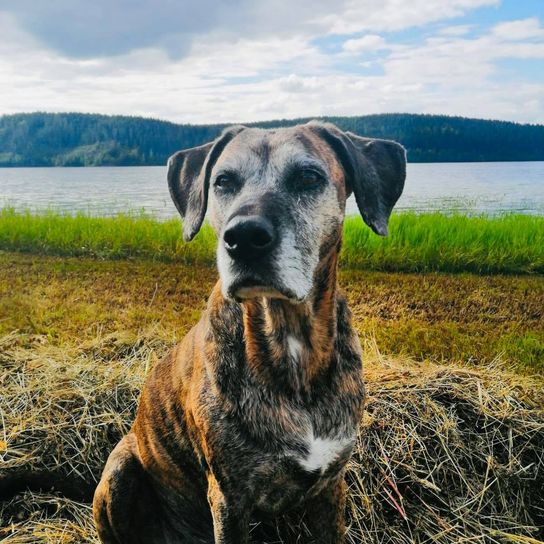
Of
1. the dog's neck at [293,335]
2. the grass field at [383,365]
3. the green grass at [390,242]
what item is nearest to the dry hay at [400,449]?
the grass field at [383,365]

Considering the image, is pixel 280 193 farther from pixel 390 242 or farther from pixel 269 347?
pixel 390 242

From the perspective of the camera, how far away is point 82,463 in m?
3.33

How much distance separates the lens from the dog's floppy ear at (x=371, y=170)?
2.26m

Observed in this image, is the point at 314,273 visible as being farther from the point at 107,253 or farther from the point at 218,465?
the point at 107,253

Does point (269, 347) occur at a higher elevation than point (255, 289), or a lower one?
lower

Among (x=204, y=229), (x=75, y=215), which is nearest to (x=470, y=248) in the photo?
(x=204, y=229)

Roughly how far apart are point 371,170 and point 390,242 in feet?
13.7

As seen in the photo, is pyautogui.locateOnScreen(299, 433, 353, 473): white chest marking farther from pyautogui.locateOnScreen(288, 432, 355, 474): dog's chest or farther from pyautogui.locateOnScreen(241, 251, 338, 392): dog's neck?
pyautogui.locateOnScreen(241, 251, 338, 392): dog's neck

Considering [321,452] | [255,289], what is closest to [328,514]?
[321,452]

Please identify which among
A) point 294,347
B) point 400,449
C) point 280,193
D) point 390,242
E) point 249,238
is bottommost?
point 400,449

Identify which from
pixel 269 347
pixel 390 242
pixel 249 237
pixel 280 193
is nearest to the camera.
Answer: pixel 249 237

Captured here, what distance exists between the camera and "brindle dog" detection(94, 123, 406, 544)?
6.31 feet

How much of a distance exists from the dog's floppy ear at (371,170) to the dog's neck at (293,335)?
26cm

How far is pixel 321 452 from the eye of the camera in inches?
82.6
